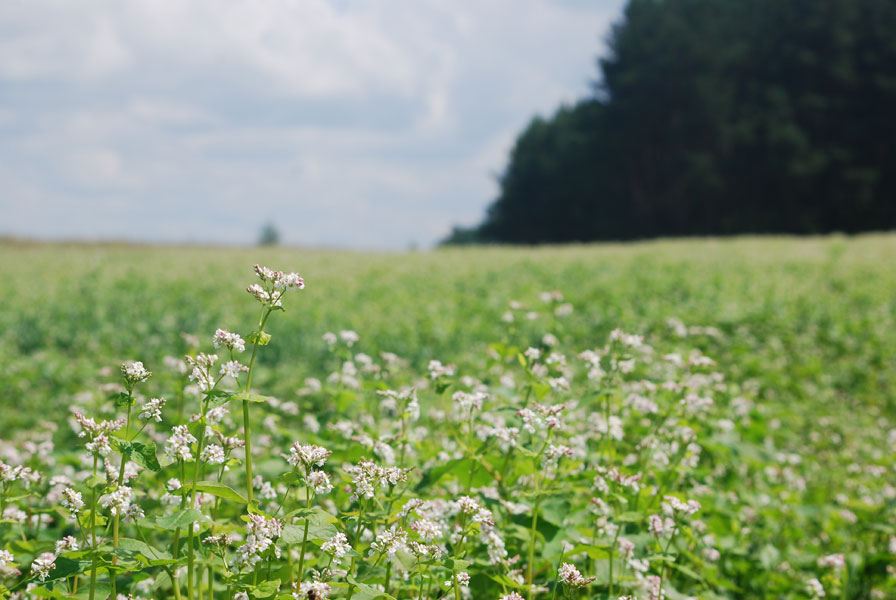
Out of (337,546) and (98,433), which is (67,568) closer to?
(98,433)

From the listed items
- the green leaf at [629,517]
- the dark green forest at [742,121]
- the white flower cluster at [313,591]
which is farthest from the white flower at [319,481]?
the dark green forest at [742,121]

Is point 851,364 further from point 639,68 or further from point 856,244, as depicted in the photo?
point 639,68

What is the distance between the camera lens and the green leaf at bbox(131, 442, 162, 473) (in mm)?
1921

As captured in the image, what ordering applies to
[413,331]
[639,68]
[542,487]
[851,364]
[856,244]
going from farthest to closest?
[639,68]
[856,244]
[413,331]
[851,364]
[542,487]

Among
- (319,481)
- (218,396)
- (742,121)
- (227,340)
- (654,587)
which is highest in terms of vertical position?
(742,121)

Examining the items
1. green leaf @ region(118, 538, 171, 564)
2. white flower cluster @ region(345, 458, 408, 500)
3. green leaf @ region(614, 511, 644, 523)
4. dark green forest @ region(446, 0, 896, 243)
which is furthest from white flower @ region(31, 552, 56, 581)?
dark green forest @ region(446, 0, 896, 243)

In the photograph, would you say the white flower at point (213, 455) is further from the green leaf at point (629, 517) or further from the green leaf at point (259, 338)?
the green leaf at point (629, 517)

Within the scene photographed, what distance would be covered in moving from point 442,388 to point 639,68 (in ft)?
153

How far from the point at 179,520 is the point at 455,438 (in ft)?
5.41

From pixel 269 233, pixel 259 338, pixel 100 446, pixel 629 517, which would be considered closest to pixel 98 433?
pixel 100 446

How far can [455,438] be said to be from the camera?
132 inches

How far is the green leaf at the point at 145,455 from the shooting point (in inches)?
75.6

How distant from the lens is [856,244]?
2266cm

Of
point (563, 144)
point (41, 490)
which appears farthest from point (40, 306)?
point (563, 144)
